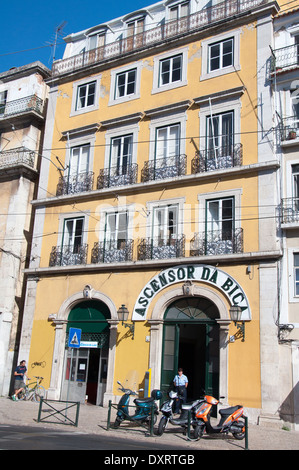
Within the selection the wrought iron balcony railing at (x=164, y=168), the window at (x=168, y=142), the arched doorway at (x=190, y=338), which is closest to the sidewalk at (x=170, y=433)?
the arched doorway at (x=190, y=338)

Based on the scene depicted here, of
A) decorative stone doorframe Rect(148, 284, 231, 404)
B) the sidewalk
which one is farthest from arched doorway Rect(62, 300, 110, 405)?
the sidewalk

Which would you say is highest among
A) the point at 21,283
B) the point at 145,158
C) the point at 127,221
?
the point at 145,158

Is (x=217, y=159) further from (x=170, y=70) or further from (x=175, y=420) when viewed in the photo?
(x=175, y=420)

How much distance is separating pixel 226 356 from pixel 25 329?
947 centimetres

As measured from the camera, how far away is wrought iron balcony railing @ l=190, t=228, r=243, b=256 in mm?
18016

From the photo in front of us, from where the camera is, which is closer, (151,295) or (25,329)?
(151,295)

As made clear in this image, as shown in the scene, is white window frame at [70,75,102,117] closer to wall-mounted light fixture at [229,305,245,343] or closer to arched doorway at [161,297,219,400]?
arched doorway at [161,297,219,400]

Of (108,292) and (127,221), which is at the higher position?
(127,221)

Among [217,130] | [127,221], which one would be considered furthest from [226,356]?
[217,130]

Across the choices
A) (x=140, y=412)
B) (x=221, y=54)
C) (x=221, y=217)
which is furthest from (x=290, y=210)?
(x=140, y=412)

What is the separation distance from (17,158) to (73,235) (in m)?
5.89

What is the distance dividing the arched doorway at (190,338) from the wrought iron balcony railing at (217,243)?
5.94 feet
